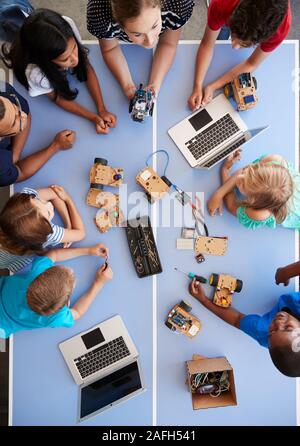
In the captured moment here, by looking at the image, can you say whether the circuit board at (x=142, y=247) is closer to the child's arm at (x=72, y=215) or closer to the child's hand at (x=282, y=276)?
the child's arm at (x=72, y=215)

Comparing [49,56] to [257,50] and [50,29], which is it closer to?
[50,29]

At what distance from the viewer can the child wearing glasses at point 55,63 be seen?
1552mm

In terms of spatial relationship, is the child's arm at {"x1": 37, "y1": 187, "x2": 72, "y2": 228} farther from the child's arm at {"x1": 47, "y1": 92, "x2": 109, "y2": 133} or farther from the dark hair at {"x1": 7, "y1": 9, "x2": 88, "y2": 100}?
the dark hair at {"x1": 7, "y1": 9, "x2": 88, "y2": 100}

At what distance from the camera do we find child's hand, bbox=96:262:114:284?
73.5 inches

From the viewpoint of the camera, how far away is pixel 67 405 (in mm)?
1892

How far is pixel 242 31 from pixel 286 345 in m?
1.28

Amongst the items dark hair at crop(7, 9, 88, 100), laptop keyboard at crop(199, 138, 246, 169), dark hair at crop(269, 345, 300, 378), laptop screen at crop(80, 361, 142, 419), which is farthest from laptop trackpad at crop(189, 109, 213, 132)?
laptop screen at crop(80, 361, 142, 419)

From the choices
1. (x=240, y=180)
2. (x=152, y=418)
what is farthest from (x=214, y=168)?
(x=152, y=418)

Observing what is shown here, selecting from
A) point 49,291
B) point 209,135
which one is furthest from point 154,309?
point 209,135

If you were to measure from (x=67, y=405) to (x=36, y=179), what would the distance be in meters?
1.11

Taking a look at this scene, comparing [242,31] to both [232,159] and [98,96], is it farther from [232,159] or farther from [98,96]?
[98,96]

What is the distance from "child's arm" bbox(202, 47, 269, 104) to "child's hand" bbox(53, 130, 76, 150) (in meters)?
0.67

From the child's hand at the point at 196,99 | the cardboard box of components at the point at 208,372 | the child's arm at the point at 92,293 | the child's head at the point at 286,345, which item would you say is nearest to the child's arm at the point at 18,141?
the child's arm at the point at 92,293

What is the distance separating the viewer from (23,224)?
1.63 meters
